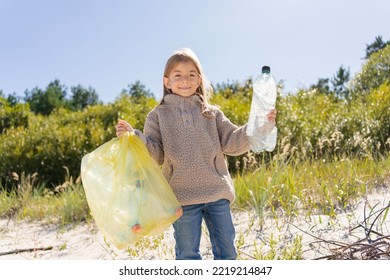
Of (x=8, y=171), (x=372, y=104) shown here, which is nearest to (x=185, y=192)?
(x=372, y=104)

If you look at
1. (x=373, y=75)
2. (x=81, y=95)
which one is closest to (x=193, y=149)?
(x=373, y=75)

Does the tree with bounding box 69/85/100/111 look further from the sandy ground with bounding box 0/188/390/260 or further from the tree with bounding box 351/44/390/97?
the sandy ground with bounding box 0/188/390/260

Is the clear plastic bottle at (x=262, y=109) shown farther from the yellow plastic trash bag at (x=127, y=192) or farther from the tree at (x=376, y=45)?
the tree at (x=376, y=45)

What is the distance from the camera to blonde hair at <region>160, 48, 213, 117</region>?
2.71m

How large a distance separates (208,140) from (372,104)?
588 centimetres

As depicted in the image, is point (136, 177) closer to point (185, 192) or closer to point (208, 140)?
point (185, 192)

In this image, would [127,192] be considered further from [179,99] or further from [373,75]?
[373,75]

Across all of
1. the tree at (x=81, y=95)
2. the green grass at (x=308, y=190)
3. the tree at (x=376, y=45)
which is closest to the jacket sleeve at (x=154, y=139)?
the green grass at (x=308, y=190)

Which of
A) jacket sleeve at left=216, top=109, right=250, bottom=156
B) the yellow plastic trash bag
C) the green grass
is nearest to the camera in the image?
the yellow plastic trash bag

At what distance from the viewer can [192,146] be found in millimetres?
2676

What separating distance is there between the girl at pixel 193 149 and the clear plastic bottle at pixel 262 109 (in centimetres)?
5

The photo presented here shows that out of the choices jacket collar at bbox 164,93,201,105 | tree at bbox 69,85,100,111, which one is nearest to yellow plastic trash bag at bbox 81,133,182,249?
jacket collar at bbox 164,93,201,105

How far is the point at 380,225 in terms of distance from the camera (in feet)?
11.1

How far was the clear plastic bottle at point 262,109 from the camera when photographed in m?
2.64
